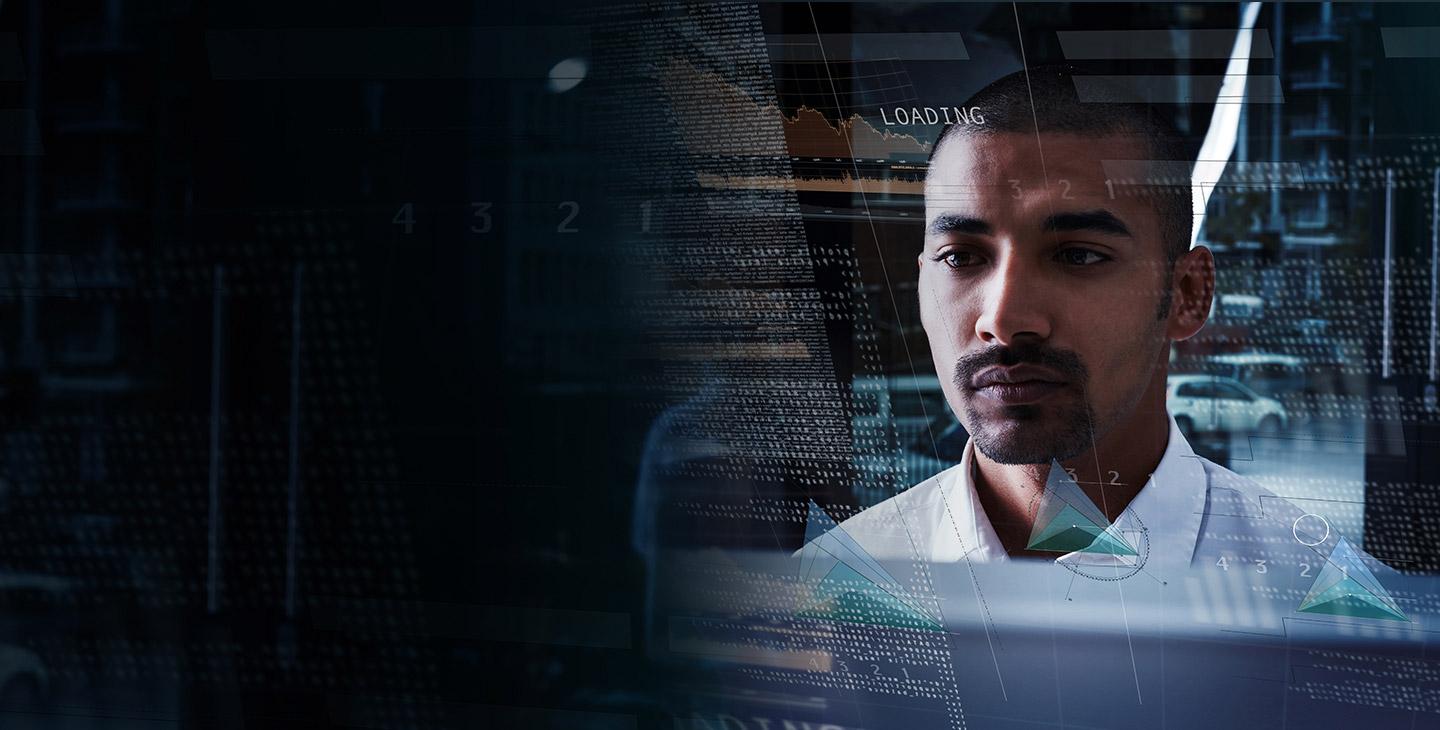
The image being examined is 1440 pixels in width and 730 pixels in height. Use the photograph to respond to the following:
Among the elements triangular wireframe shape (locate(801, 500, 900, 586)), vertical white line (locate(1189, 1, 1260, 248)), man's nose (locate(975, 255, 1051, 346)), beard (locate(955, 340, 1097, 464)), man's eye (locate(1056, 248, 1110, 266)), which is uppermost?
vertical white line (locate(1189, 1, 1260, 248))

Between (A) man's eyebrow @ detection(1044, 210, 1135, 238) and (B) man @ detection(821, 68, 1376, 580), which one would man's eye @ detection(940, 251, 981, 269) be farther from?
(A) man's eyebrow @ detection(1044, 210, 1135, 238)

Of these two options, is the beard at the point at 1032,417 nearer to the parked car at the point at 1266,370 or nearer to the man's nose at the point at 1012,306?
the man's nose at the point at 1012,306

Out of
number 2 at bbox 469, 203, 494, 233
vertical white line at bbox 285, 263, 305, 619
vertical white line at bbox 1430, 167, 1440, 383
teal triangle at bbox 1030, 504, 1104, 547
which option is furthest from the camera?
vertical white line at bbox 285, 263, 305, 619

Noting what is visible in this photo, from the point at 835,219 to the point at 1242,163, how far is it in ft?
2.32

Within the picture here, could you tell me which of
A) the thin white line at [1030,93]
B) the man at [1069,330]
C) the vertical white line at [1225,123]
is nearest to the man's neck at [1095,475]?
the man at [1069,330]

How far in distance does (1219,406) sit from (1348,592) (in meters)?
0.40

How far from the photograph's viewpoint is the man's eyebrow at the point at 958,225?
203 cm

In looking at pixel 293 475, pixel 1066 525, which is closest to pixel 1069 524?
pixel 1066 525

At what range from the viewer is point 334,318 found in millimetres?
2322

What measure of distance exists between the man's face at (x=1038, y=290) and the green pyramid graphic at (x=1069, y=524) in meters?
0.06

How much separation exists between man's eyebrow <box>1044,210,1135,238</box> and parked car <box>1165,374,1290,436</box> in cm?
29

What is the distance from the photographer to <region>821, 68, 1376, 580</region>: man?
199cm

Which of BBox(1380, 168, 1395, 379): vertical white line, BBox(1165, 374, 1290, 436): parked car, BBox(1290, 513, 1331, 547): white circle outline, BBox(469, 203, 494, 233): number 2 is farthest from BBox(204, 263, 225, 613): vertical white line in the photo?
BBox(1380, 168, 1395, 379): vertical white line

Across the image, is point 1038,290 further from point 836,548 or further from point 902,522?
point 836,548
